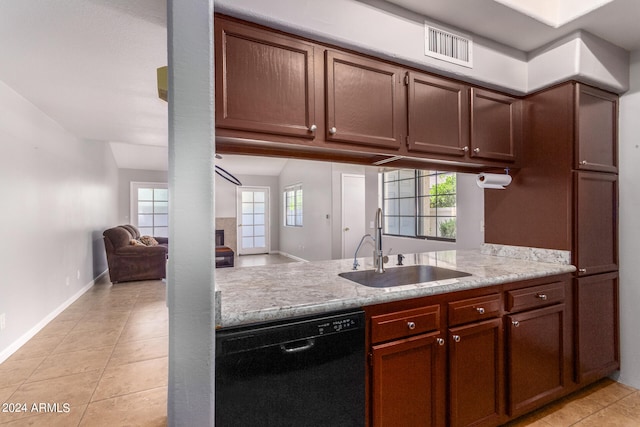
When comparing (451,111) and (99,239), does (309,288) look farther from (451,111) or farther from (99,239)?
(99,239)

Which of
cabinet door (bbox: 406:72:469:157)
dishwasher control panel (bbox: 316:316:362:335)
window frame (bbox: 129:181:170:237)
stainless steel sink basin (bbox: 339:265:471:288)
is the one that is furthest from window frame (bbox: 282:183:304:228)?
dishwasher control panel (bbox: 316:316:362:335)

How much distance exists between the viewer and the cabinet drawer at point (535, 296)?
1725mm

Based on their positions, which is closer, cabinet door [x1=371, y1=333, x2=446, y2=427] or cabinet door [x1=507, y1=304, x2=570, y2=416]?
cabinet door [x1=371, y1=333, x2=446, y2=427]

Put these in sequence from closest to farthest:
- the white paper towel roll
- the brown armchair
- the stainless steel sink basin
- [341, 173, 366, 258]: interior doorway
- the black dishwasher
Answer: the black dishwasher, the stainless steel sink basin, the white paper towel roll, the brown armchair, [341, 173, 366, 258]: interior doorway

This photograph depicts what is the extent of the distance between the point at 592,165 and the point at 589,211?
31 centimetres

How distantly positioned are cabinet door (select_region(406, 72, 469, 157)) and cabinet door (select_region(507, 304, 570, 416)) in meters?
1.06

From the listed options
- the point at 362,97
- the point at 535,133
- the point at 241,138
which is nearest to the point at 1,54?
the point at 241,138

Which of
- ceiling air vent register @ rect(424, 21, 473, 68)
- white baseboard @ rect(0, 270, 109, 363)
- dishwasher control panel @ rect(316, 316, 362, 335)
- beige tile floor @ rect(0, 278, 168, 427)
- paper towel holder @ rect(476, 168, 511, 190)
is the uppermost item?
ceiling air vent register @ rect(424, 21, 473, 68)

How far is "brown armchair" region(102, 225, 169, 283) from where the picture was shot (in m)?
5.45

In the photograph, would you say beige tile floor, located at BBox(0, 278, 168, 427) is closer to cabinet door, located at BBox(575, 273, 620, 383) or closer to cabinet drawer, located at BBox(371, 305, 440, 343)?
cabinet drawer, located at BBox(371, 305, 440, 343)

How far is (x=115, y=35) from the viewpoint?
2.09 meters

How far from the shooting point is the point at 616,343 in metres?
2.21

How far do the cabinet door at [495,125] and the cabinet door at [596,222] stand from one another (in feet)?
1.48

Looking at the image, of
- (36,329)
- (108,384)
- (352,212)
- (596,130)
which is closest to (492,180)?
(596,130)
